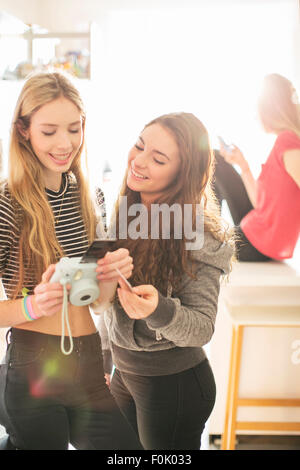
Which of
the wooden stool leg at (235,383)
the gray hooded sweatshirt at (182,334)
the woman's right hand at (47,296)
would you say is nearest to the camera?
the woman's right hand at (47,296)

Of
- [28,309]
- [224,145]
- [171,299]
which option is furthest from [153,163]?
[28,309]

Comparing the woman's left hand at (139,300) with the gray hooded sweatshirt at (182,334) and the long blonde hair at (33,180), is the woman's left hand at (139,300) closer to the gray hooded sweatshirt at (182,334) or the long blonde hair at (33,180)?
the gray hooded sweatshirt at (182,334)

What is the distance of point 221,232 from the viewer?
1.06m

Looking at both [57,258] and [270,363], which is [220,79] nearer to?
[57,258]

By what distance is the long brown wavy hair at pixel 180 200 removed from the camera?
38.6 inches

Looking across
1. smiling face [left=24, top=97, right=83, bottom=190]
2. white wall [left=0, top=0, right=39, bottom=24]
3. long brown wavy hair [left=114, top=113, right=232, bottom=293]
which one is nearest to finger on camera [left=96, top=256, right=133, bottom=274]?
long brown wavy hair [left=114, top=113, right=232, bottom=293]

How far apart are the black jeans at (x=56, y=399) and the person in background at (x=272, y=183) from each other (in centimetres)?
44

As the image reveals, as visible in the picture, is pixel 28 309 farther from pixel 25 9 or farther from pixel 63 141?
pixel 25 9

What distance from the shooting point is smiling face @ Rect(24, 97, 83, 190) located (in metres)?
0.92

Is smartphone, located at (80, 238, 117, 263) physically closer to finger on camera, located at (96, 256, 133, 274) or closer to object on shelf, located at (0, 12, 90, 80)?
finger on camera, located at (96, 256, 133, 274)

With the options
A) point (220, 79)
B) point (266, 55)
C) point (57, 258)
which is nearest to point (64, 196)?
point (57, 258)

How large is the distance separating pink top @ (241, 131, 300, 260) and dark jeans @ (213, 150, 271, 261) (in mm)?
13

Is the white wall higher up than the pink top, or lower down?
higher up

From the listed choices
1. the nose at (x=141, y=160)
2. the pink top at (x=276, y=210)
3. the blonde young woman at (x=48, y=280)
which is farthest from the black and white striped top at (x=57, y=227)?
the pink top at (x=276, y=210)
